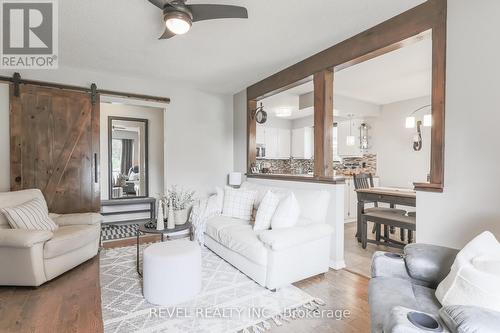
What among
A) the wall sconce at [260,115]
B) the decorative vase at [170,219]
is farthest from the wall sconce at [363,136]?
the decorative vase at [170,219]

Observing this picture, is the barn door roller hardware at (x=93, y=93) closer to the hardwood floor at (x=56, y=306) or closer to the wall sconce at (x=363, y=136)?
the hardwood floor at (x=56, y=306)

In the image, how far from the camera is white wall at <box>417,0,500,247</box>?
182cm

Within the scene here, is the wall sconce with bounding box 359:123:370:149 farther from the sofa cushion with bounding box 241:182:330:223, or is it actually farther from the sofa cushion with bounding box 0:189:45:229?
the sofa cushion with bounding box 0:189:45:229

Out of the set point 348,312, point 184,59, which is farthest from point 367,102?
point 348,312

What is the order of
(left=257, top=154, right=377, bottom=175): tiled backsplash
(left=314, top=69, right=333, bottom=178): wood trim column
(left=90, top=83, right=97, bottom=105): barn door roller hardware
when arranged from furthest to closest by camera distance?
(left=257, top=154, right=377, bottom=175): tiled backsplash
(left=90, top=83, right=97, bottom=105): barn door roller hardware
(left=314, top=69, right=333, bottom=178): wood trim column

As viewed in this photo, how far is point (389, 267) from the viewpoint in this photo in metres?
1.71

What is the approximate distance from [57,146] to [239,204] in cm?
279

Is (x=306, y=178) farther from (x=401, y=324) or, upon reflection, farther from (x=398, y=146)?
(x=398, y=146)

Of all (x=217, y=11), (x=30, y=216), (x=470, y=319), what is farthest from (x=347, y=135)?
(x=30, y=216)

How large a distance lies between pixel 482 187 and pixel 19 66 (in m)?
5.22

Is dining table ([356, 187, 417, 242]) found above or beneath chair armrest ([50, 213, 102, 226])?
above

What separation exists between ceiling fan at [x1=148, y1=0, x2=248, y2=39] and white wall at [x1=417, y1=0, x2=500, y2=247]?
1.70m

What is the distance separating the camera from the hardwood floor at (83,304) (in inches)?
74.6

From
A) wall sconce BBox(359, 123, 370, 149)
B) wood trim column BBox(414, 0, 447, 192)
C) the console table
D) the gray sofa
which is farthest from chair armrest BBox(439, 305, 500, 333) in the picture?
wall sconce BBox(359, 123, 370, 149)
